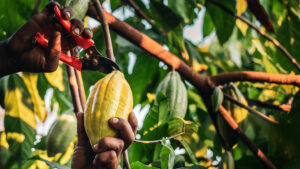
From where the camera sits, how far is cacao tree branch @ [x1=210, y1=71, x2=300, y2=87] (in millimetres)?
1572

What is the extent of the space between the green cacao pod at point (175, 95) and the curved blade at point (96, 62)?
454 millimetres

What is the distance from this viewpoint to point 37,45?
992 mm


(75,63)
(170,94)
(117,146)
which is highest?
(75,63)

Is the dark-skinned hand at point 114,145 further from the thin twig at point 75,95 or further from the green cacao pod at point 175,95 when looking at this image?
the green cacao pod at point 175,95

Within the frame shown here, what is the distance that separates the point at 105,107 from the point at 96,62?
24 cm

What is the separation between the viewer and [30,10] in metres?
1.52

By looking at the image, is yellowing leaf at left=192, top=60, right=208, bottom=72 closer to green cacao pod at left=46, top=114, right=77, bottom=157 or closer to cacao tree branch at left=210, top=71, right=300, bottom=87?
cacao tree branch at left=210, top=71, right=300, bottom=87

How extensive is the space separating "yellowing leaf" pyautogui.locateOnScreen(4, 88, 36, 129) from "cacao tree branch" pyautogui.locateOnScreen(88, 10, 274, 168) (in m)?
0.43

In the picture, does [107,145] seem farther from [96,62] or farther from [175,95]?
[175,95]

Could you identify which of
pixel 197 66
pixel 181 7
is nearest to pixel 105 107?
pixel 181 7

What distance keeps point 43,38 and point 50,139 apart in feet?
1.49

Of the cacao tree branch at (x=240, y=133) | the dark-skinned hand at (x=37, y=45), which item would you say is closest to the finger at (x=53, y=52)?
the dark-skinned hand at (x=37, y=45)

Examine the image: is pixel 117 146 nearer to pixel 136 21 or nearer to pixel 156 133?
pixel 156 133

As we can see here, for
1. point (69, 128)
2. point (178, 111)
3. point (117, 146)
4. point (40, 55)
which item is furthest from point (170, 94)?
point (117, 146)
